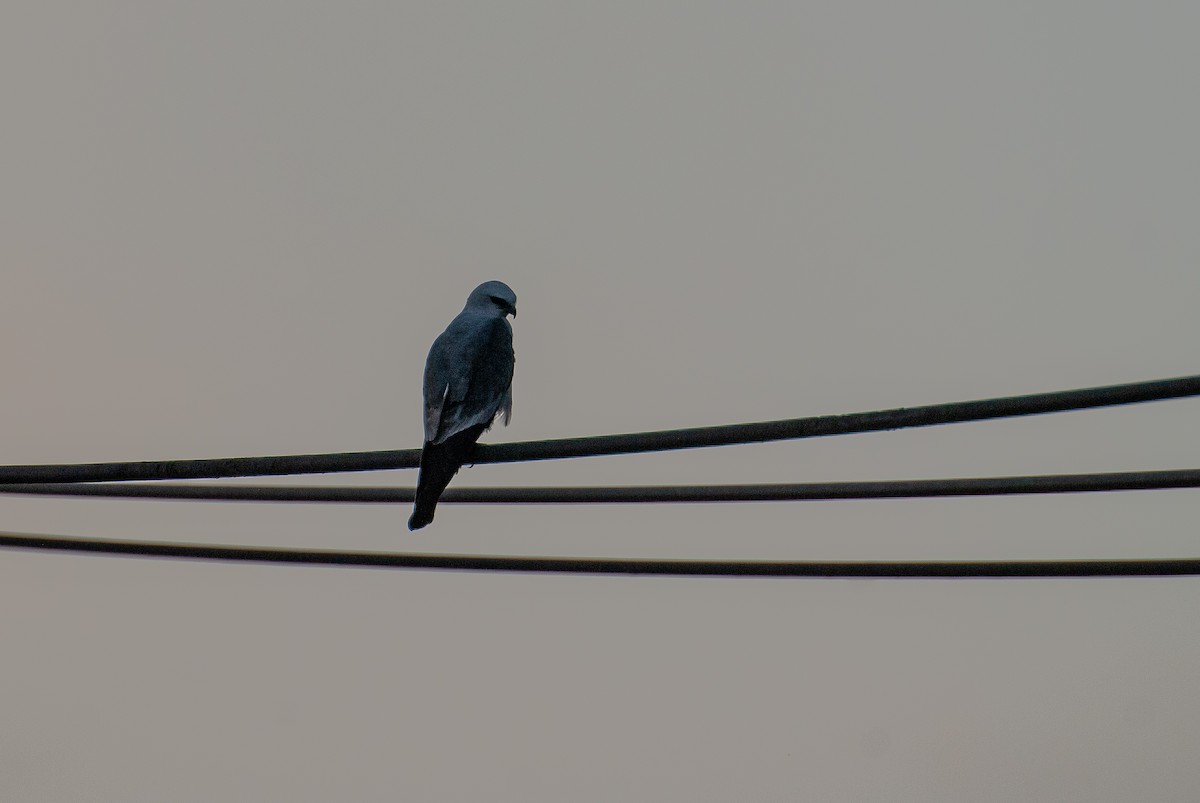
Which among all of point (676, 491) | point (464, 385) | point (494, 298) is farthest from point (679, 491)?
point (494, 298)

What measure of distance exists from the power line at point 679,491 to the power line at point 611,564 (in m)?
0.21

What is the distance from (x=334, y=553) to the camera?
15.1 feet

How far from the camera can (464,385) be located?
205 inches

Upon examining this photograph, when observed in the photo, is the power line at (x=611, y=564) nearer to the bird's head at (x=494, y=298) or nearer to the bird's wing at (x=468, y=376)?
the bird's wing at (x=468, y=376)

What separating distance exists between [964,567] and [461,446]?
184cm

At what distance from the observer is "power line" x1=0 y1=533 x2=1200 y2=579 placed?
399 centimetres

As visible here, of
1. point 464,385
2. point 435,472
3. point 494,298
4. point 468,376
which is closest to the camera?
point 435,472

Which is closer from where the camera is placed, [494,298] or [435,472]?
[435,472]

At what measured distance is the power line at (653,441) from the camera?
8.86ft

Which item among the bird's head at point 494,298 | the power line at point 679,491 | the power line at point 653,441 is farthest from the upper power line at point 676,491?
the bird's head at point 494,298

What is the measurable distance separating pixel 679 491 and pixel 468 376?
4.89 feet

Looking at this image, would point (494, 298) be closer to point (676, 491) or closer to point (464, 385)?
point (464, 385)

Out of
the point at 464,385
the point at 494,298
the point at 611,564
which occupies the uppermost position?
the point at 494,298

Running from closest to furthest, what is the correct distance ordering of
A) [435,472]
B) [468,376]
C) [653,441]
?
[653,441] < [435,472] < [468,376]
